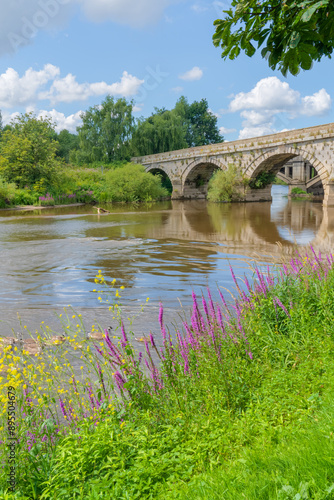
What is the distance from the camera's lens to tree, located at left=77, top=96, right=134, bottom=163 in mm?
45344

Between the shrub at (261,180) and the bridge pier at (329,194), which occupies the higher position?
the shrub at (261,180)

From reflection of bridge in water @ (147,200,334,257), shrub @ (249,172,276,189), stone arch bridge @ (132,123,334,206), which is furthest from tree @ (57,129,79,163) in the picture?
reflection of bridge in water @ (147,200,334,257)

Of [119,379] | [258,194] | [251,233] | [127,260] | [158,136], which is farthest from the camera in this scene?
[158,136]

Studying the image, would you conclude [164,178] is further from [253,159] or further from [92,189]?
[253,159]

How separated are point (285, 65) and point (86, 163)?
45919 mm

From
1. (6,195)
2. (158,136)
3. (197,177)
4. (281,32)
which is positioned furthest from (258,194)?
(281,32)

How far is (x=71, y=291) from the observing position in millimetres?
7469

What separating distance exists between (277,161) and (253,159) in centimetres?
188

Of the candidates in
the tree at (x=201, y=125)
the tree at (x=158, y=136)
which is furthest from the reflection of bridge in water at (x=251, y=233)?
the tree at (x=201, y=125)

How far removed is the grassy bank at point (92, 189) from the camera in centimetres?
3120

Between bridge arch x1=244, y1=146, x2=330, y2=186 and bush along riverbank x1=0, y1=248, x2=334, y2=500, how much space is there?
26.0 meters

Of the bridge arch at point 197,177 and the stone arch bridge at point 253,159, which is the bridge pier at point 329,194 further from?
the bridge arch at point 197,177

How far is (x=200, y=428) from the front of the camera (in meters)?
2.75

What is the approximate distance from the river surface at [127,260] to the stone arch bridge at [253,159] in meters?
10.9
